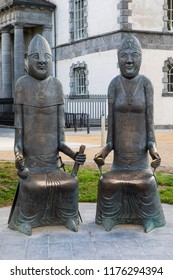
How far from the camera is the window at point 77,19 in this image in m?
26.6

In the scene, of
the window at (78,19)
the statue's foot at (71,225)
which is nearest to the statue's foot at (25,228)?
the statue's foot at (71,225)

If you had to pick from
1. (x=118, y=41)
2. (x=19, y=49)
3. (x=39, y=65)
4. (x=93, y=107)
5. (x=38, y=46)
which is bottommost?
(x=93, y=107)

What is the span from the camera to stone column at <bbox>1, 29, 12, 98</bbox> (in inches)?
1198

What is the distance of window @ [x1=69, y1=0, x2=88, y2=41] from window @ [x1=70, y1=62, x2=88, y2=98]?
164cm

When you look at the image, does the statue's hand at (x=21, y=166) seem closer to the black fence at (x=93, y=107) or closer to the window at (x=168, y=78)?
the black fence at (x=93, y=107)

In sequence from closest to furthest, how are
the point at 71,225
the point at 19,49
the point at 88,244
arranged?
the point at 88,244 → the point at 71,225 → the point at 19,49

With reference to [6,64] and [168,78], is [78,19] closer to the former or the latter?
[6,64]

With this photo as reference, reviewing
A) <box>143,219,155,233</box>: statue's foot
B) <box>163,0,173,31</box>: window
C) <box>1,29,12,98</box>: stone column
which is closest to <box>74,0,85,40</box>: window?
<box>163,0,173,31</box>: window

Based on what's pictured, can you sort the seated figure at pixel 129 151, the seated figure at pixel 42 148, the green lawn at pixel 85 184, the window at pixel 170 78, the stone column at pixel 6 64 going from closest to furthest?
the seated figure at pixel 42 148 < the seated figure at pixel 129 151 < the green lawn at pixel 85 184 < the window at pixel 170 78 < the stone column at pixel 6 64

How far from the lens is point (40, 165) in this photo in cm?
588

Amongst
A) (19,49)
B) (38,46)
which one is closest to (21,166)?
(38,46)

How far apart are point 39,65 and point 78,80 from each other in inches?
850

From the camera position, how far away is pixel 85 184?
9.20 metres

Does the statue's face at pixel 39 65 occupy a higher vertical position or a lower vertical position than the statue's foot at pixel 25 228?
higher
